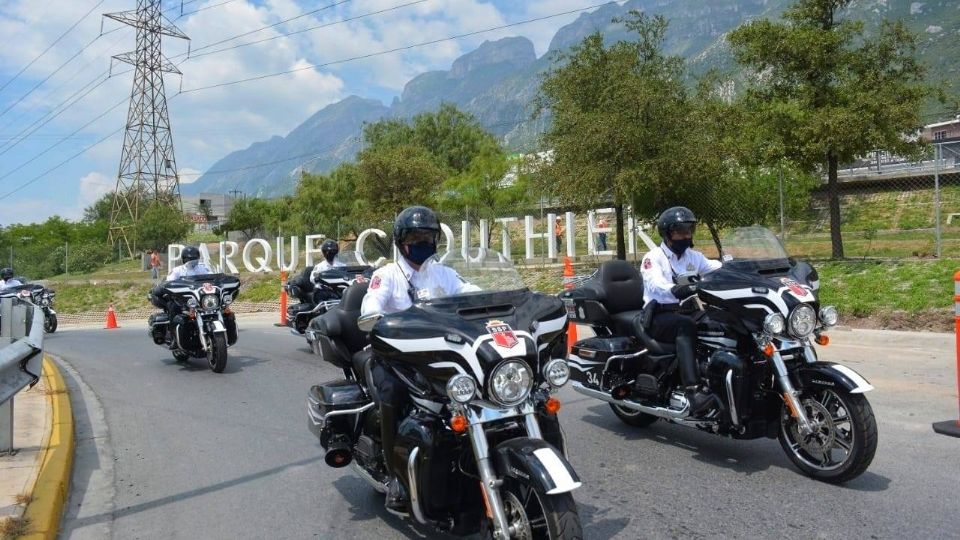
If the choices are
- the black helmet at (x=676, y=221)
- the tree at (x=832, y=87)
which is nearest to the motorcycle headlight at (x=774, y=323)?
the black helmet at (x=676, y=221)

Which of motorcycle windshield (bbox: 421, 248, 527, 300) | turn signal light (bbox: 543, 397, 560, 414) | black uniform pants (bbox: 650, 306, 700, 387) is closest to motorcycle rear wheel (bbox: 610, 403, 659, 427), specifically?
black uniform pants (bbox: 650, 306, 700, 387)

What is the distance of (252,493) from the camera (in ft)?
18.0

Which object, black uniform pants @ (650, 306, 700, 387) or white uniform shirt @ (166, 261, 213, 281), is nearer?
black uniform pants @ (650, 306, 700, 387)

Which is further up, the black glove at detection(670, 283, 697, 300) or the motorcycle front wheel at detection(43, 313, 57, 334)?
the black glove at detection(670, 283, 697, 300)

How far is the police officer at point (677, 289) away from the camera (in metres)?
5.77

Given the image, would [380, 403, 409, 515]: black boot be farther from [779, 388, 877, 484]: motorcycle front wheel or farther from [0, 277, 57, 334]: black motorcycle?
[0, 277, 57, 334]: black motorcycle

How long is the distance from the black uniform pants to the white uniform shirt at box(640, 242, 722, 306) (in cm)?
19

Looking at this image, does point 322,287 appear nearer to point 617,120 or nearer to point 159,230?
point 617,120

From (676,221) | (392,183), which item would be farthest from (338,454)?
(392,183)

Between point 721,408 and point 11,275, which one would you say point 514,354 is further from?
point 11,275

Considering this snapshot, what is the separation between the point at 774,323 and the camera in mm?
5188

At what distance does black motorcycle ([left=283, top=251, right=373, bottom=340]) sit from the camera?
12391mm

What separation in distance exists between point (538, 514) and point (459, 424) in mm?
543

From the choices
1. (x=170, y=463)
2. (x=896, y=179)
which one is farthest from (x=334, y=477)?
(x=896, y=179)
